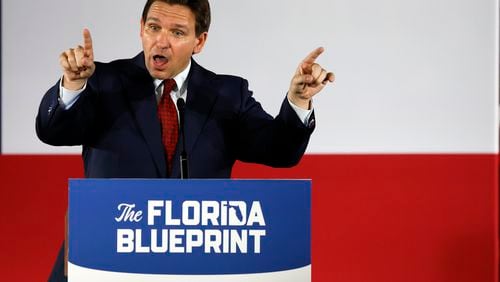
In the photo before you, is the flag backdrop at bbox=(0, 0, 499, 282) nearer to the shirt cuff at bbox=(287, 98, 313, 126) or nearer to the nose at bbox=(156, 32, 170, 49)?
the nose at bbox=(156, 32, 170, 49)

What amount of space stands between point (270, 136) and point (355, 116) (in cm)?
127

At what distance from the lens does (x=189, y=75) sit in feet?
6.51

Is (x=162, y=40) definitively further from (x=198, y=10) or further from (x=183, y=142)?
(x=183, y=142)

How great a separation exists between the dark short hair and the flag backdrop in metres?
0.99

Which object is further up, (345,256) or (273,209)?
(273,209)

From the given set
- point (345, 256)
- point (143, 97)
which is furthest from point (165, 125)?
point (345, 256)

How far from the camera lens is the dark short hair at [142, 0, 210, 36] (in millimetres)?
1952

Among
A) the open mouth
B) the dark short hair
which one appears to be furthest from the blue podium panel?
the dark short hair

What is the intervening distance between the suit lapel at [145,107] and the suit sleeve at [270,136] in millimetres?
229

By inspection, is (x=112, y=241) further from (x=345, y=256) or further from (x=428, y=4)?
(x=428, y=4)

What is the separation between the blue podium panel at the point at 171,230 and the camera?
4.59 ft

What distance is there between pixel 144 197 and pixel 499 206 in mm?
2239

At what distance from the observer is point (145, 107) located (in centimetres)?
190

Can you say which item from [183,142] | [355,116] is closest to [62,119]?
[183,142]
